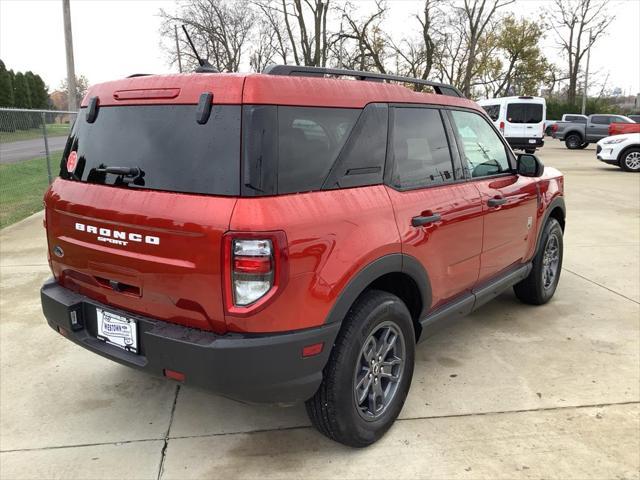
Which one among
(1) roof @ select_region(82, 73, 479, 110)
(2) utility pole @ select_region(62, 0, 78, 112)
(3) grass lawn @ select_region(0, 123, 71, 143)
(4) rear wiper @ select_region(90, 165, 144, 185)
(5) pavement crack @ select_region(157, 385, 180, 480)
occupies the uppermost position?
(2) utility pole @ select_region(62, 0, 78, 112)

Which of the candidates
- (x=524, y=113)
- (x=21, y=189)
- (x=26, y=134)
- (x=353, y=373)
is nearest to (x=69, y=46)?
(x=21, y=189)

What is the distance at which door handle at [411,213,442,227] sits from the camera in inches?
107

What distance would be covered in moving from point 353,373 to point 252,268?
79 cm

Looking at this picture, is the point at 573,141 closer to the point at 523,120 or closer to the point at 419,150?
the point at 523,120

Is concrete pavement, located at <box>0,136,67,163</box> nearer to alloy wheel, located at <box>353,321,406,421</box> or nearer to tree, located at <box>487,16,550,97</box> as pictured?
alloy wheel, located at <box>353,321,406,421</box>

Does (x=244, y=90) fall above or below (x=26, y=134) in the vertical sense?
above

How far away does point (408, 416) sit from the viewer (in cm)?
296

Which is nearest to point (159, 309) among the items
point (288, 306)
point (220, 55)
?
point (288, 306)

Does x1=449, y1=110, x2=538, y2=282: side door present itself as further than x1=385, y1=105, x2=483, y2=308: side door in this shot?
Yes

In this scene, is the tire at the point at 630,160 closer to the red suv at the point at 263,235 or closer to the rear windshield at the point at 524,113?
the rear windshield at the point at 524,113

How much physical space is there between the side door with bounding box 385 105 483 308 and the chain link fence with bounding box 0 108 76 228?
768 centimetres

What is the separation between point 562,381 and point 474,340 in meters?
0.76

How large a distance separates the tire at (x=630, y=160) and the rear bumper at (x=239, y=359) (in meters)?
16.5

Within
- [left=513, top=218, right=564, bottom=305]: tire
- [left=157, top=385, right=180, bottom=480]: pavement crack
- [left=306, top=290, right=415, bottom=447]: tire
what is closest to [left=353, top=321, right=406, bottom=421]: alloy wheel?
[left=306, top=290, right=415, bottom=447]: tire
